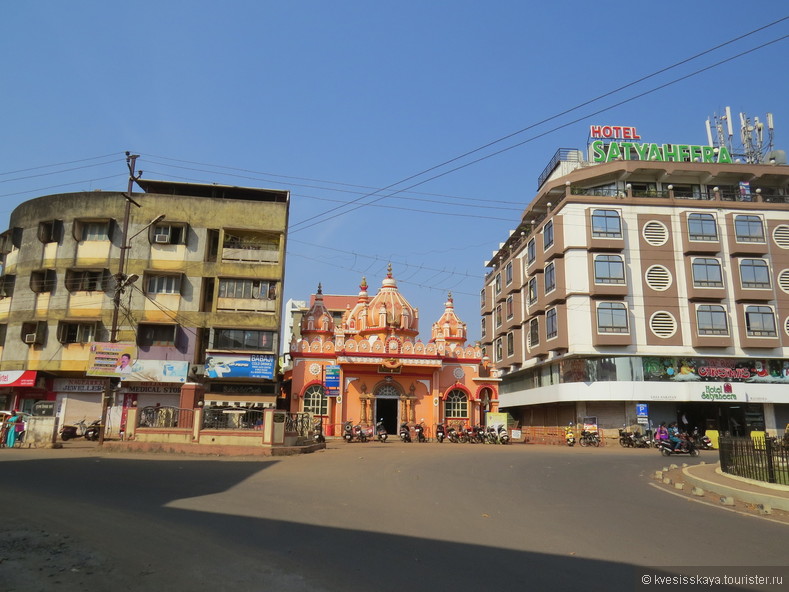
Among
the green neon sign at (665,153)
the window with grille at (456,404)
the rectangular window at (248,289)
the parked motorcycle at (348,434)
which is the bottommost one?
the parked motorcycle at (348,434)

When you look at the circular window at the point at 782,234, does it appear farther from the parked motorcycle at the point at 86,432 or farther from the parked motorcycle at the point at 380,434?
the parked motorcycle at the point at 86,432

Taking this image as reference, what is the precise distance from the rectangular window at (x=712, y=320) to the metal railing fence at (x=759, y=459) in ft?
86.6

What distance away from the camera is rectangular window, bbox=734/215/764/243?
3928cm

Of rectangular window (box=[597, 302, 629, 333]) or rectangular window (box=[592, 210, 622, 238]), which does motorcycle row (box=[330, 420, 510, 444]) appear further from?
rectangular window (box=[592, 210, 622, 238])

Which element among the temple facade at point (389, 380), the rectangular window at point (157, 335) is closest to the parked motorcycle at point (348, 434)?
the temple facade at point (389, 380)

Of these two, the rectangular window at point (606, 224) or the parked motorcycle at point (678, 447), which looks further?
the rectangular window at point (606, 224)

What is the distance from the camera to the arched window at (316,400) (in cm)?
3425

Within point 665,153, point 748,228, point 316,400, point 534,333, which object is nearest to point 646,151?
point 665,153

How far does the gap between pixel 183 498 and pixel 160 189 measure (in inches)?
1246

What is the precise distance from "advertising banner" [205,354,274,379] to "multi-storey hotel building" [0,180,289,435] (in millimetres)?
56

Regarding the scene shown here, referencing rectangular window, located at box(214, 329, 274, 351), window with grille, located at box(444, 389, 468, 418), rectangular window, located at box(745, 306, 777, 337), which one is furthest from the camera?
rectangular window, located at box(745, 306, 777, 337)

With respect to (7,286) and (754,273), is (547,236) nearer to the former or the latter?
(754,273)

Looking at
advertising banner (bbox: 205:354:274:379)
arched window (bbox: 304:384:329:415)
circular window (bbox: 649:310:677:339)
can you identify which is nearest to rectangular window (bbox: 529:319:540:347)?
circular window (bbox: 649:310:677:339)

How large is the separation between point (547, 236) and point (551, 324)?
6350 mm
